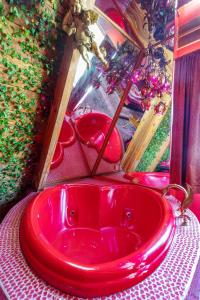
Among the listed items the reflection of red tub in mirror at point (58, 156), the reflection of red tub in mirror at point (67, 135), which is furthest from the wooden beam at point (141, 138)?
the reflection of red tub in mirror at point (58, 156)

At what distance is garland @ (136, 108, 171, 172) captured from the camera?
10.1ft

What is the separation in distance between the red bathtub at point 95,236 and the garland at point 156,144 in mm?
A: 954

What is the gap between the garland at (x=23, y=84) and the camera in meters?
1.33

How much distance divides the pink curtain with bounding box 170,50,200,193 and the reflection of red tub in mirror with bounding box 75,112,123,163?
3.18 feet

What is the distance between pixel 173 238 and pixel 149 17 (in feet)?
6.96

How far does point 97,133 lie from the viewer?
2.85m

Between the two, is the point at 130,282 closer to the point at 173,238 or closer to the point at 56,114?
the point at 173,238

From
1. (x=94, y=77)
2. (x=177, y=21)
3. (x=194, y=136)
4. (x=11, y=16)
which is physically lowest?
(x=194, y=136)

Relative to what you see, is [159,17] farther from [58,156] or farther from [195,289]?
[195,289]

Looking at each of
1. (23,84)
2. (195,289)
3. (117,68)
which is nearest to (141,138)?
(117,68)

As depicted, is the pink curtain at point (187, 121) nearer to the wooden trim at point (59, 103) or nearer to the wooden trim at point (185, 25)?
the wooden trim at point (185, 25)

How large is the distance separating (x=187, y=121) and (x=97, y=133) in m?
1.22

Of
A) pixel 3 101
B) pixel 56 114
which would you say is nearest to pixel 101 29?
pixel 56 114

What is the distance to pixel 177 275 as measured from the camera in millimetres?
1160
